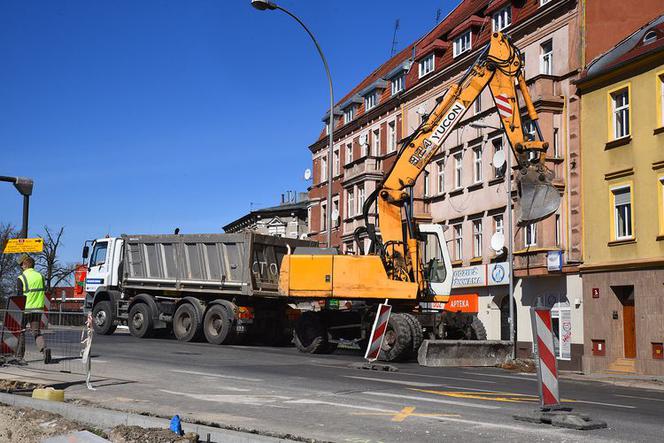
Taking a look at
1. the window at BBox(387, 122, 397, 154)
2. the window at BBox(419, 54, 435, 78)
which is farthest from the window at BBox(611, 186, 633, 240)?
the window at BBox(387, 122, 397, 154)

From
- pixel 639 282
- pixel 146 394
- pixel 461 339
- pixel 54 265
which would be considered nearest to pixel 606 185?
pixel 639 282

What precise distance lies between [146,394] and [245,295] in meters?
13.5

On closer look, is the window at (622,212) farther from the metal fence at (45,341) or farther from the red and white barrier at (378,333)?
the metal fence at (45,341)

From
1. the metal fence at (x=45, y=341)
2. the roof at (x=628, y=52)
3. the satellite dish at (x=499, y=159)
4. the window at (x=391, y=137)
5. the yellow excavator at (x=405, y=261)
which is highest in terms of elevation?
the window at (x=391, y=137)

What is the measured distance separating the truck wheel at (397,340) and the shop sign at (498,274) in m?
14.4

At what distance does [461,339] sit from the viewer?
21.4m

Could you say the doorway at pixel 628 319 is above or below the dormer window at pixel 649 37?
below

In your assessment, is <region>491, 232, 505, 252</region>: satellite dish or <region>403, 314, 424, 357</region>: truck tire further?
<region>491, 232, 505, 252</region>: satellite dish

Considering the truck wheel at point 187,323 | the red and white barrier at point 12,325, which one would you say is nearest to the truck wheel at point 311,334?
the truck wheel at point 187,323

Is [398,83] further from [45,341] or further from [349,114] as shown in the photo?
[45,341]

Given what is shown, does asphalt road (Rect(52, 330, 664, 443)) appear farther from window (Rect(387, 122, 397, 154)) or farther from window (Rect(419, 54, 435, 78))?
window (Rect(387, 122, 397, 154))

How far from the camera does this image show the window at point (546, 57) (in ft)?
107

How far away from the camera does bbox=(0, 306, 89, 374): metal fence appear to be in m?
13.1

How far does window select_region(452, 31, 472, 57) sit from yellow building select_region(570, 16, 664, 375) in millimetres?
10638
